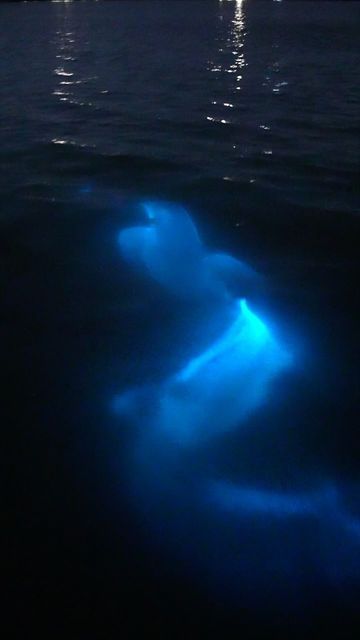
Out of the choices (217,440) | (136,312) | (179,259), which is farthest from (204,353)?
(179,259)

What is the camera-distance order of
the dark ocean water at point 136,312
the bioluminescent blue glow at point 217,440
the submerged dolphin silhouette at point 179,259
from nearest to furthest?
the dark ocean water at point 136,312 → the bioluminescent blue glow at point 217,440 → the submerged dolphin silhouette at point 179,259

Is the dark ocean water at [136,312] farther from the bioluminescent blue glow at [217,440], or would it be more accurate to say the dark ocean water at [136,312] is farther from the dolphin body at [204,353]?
the dolphin body at [204,353]

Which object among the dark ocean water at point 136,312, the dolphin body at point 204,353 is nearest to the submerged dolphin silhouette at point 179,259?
the dolphin body at point 204,353

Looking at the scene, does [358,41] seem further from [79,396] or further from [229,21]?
[79,396]

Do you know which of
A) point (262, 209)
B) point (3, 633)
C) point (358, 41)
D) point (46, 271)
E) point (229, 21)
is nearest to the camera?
point (3, 633)

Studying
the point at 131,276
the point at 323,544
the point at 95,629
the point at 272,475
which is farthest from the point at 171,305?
the point at 95,629

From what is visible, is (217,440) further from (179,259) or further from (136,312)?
(179,259)
